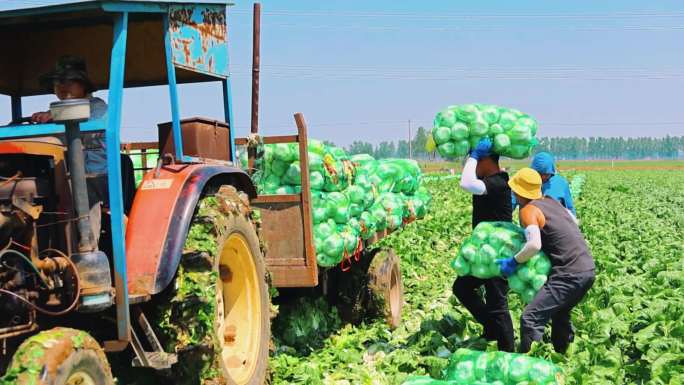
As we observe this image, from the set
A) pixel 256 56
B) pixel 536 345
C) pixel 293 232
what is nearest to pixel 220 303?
pixel 293 232

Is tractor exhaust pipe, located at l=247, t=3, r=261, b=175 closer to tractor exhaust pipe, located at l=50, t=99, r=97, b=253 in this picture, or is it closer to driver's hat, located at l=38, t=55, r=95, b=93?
driver's hat, located at l=38, t=55, r=95, b=93

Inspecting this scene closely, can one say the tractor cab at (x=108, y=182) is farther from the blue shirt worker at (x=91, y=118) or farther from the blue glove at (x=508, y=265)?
the blue glove at (x=508, y=265)

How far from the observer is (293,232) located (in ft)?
19.3

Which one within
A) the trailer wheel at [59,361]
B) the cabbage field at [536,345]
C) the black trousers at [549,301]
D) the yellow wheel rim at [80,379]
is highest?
the trailer wheel at [59,361]

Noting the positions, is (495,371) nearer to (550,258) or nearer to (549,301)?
(549,301)

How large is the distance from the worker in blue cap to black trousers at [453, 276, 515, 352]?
165 cm

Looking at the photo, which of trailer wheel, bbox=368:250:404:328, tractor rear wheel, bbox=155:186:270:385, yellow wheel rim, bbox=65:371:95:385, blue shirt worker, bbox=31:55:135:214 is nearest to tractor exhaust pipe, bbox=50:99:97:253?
blue shirt worker, bbox=31:55:135:214

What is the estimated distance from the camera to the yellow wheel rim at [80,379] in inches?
122

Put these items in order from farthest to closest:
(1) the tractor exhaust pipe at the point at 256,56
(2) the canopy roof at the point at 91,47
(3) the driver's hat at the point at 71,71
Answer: (1) the tractor exhaust pipe at the point at 256,56 → (2) the canopy roof at the point at 91,47 → (3) the driver's hat at the point at 71,71

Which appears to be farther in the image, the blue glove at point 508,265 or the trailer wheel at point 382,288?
the trailer wheel at point 382,288

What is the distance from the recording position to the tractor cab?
3.35 meters

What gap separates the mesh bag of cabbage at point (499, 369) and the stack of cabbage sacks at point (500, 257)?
650 millimetres

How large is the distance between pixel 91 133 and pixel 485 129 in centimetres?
328

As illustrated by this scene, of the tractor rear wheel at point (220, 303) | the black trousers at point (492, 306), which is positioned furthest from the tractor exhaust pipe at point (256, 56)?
the black trousers at point (492, 306)
